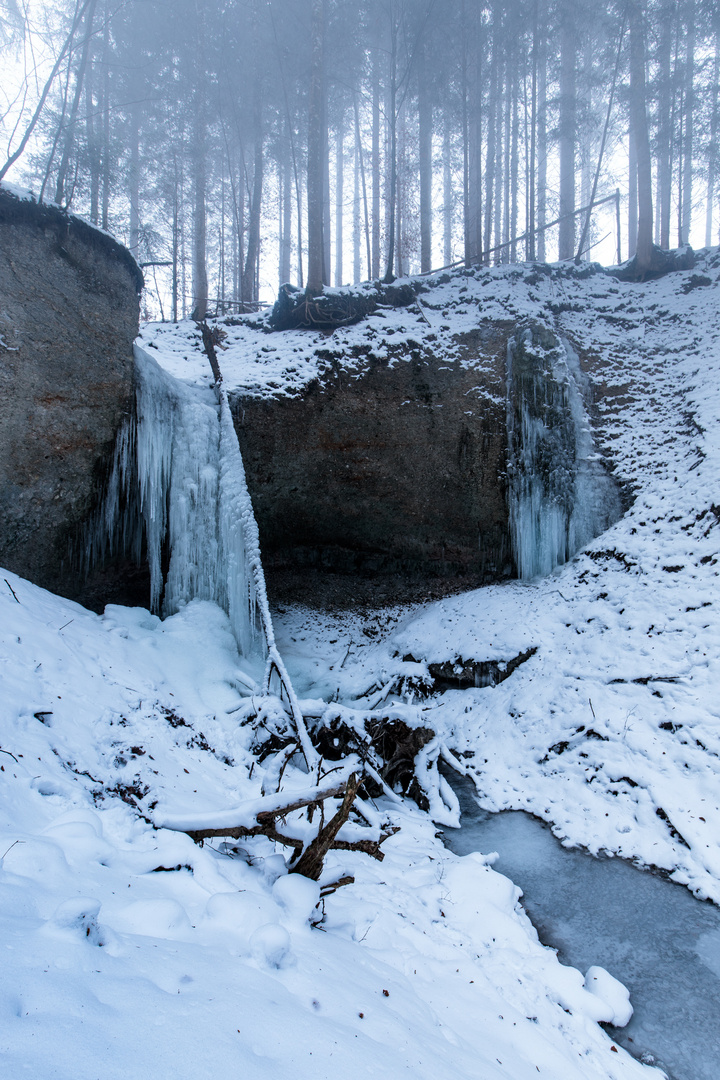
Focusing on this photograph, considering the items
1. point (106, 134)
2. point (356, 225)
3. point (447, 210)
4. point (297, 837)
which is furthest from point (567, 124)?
point (297, 837)

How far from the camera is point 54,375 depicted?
6254 mm

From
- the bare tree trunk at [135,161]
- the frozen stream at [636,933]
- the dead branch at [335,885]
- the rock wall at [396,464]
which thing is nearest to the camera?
the dead branch at [335,885]

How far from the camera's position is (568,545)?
9.87 meters

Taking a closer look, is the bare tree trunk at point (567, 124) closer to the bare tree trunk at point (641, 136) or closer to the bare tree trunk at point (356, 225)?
the bare tree trunk at point (641, 136)

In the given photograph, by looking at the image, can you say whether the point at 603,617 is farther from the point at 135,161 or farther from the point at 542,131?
the point at 135,161

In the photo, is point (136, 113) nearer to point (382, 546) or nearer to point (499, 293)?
point (499, 293)

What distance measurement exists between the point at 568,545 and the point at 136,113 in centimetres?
2350

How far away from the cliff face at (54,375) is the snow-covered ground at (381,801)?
1.08 meters

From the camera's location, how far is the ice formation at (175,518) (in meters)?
7.12

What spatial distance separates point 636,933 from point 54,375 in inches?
322

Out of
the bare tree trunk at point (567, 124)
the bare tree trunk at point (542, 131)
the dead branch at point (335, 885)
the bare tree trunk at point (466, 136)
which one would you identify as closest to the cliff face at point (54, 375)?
the dead branch at point (335, 885)

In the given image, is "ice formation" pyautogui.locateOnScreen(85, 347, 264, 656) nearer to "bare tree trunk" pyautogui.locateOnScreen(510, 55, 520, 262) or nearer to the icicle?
the icicle

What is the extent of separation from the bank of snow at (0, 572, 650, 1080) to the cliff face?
1.46 meters

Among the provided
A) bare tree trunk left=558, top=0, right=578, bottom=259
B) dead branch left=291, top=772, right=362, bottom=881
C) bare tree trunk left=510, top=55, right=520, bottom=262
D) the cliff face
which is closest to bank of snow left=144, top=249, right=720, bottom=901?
the cliff face
